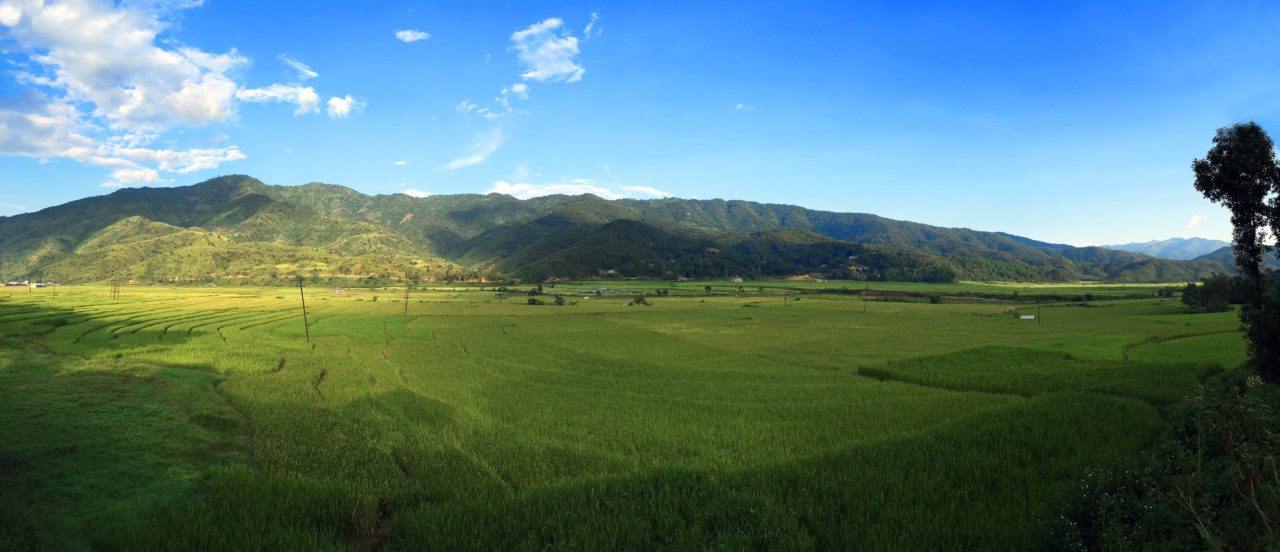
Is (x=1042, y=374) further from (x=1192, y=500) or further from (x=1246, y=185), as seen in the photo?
(x=1192, y=500)

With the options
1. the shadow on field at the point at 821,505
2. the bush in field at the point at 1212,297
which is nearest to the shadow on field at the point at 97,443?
the shadow on field at the point at 821,505

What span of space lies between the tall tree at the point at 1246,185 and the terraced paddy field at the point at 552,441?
16.2ft

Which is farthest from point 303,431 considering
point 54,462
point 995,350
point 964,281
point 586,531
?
point 964,281

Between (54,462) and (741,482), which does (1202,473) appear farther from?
(54,462)

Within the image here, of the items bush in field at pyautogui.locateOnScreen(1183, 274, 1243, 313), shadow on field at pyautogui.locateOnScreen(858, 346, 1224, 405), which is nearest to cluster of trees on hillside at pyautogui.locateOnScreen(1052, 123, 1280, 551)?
shadow on field at pyautogui.locateOnScreen(858, 346, 1224, 405)

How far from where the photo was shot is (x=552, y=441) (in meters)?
14.4

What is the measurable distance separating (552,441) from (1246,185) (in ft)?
110

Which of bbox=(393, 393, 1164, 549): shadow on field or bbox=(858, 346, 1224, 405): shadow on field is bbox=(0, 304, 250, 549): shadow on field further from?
bbox=(858, 346, 1224, 405): shadow on field

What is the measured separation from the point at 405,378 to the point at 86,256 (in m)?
248

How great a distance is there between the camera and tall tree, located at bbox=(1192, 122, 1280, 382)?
928 inches

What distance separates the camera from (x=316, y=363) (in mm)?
27062

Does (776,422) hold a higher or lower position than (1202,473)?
lower

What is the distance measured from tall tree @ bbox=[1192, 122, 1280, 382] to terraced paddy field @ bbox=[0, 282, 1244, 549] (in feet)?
16.2

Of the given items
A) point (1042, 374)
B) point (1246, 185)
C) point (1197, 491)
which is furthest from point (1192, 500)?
point (1246, 185)
